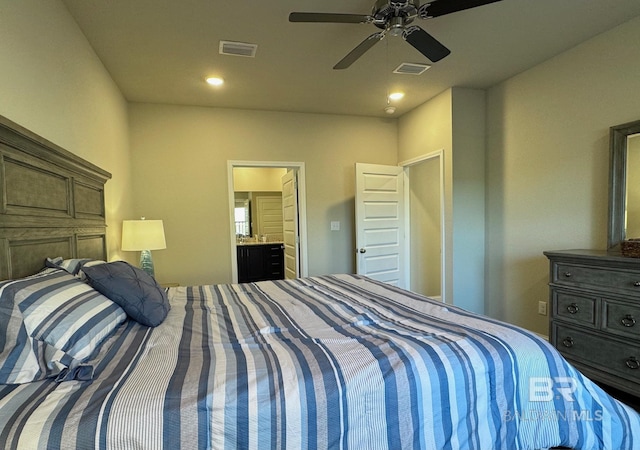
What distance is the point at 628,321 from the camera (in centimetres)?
202

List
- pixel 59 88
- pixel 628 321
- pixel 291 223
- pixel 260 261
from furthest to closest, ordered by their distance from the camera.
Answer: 1. pixel 260 261
2. pixel 291 223
3. pixel 628 321
4. pixel 59 88

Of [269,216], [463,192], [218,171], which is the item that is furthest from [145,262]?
[269,216]

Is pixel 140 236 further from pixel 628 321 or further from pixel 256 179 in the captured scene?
pixel 628 321

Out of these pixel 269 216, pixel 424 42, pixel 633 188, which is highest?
pixel 424 42

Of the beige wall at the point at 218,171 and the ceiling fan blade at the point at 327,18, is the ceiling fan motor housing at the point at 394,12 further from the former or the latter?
the beige wall at the point at 218,171

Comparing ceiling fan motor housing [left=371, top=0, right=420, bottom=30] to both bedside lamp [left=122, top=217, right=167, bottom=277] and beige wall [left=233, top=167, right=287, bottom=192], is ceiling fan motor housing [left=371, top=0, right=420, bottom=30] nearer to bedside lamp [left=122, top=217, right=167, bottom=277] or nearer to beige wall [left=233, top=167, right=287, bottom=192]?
bedside lamp [left=122, top=217, right=167, bottom=277]

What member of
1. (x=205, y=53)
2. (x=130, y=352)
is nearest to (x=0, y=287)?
(x=130, y=352)

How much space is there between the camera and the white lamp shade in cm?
290

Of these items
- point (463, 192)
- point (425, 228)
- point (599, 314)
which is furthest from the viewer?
point (425, 228)

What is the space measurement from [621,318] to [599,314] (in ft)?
0.38

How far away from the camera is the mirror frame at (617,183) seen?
2.36m

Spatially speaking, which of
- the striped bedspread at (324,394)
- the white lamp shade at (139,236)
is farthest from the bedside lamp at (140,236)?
the striped bedspread at (324,394)

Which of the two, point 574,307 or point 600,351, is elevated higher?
point 574,307

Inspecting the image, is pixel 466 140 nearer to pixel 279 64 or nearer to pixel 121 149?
pixel 279 64
